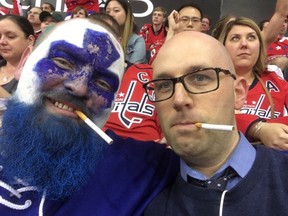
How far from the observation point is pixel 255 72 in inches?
71.5

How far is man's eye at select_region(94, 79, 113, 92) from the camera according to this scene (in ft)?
3.24

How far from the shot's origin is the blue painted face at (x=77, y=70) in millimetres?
935

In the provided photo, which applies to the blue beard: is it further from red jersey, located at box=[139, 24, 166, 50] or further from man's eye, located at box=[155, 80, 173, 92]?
red jersey, located at box=[139, 24, 166, 50]

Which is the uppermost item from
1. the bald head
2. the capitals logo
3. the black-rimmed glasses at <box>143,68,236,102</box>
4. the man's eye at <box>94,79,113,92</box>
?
the bald head

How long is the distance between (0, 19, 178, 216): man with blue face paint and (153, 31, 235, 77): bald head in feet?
0.47

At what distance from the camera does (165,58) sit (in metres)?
0.96

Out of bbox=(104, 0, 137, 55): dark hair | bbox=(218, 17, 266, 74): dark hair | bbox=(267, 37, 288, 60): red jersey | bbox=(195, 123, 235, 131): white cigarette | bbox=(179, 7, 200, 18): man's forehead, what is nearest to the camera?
bbox=(195, 123, 235, 131): white cigarette

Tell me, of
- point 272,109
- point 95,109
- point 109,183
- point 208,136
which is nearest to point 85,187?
point 109,183

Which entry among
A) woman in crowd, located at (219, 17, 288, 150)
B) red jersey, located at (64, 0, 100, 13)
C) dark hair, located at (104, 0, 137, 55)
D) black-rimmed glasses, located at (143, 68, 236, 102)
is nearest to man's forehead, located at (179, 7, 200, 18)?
dark hair, located at (104, 0, 137, 55)

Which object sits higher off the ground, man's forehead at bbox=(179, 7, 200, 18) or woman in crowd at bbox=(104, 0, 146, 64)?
man's forehead at bbox=(179, 7, 200, 18)

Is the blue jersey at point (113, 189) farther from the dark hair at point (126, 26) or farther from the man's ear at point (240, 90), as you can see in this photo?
the dark hair at point (126, 26)

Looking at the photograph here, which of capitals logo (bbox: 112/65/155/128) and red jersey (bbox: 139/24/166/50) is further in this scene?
red jersey (bbox: 139/24/166/50)

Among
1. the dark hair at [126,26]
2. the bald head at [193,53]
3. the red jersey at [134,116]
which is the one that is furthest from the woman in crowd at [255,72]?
the bald head at [193,53]

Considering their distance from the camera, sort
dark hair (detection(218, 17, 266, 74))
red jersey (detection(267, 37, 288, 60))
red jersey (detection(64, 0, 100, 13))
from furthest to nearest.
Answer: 1. red jersey (detection(267, 37, 288, 60))
2. red jersey (detection(64, 0, 100, 13))
3. dark hair (detection(218, 17, 266, 74))
